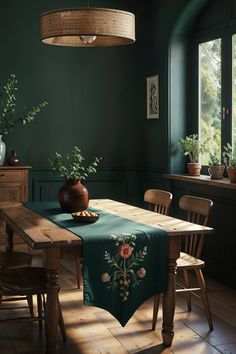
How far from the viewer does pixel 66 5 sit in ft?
21.3

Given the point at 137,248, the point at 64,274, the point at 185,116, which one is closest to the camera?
the point at 137,248

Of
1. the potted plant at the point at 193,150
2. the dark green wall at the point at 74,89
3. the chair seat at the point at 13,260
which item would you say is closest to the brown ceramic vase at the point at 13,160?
the dark green wall at the point at 74,89

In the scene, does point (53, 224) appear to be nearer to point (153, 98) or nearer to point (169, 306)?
point (169, 306)

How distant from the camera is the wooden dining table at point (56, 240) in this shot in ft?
10.3

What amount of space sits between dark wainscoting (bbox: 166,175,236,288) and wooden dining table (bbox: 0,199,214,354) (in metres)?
1.11

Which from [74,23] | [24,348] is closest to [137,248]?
[24,348]

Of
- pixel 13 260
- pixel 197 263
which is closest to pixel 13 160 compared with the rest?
pixel 13 260

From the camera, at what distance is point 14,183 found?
610cm

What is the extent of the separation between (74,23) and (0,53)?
3.19 metres

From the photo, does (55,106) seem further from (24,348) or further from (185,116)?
(24,348)

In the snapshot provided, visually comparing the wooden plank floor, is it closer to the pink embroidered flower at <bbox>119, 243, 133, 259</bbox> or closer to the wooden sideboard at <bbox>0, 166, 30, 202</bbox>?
the pink embroidered flower at <bbox>119, 243, 133, 259</bbox>

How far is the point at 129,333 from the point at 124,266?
76cm

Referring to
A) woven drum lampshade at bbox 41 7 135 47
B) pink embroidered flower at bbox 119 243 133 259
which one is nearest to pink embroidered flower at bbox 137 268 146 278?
pink embroidered flower at bbox 119 243 133 259

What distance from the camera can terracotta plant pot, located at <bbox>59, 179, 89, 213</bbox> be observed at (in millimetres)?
4016
